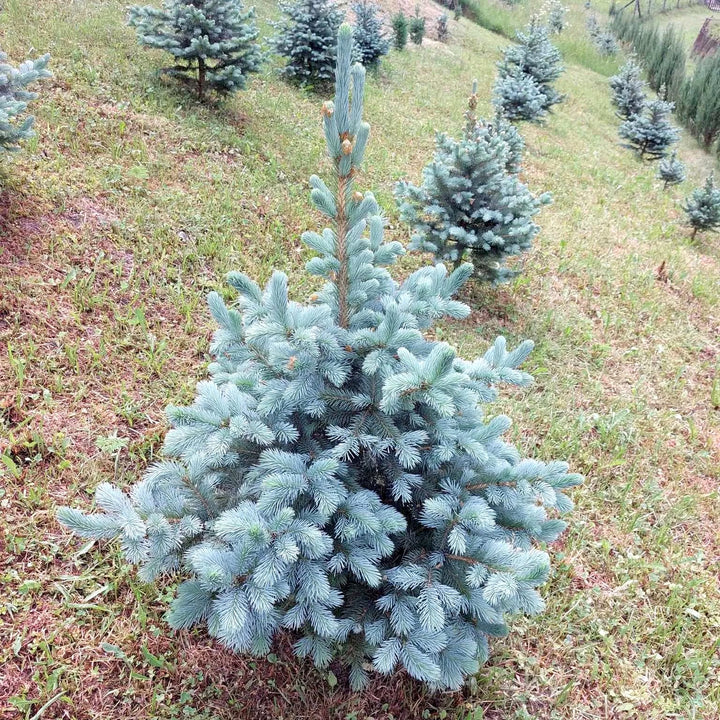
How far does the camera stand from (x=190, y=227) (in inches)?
213

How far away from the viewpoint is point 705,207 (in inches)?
365

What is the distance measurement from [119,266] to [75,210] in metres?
0.92

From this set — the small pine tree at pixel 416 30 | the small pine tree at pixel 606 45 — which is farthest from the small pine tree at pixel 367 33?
the small pine tree at pixel 606 45

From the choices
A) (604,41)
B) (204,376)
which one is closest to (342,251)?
(204,376)

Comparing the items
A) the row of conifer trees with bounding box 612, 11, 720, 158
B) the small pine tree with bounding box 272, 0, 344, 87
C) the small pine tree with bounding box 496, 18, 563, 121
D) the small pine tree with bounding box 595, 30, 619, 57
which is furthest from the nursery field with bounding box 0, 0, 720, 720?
the small pine tree with bounding box 595, 30, 619, 57

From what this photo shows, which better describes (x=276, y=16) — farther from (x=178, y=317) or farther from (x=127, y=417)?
(x=127, y=417)

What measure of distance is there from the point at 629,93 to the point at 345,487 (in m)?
20.0

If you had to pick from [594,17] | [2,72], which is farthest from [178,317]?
[594,17]

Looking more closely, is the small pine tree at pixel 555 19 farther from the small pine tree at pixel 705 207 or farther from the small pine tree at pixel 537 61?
the small pine tree at pixel 705 207

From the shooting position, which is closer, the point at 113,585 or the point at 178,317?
the point at 113,585

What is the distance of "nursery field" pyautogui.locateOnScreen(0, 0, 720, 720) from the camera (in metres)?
2.56

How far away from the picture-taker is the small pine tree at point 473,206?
546 cm

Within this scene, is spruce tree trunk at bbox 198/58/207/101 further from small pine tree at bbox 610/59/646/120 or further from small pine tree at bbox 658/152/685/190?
small pine tree at bbox 610/59/646/120

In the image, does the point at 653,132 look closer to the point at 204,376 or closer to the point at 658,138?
the point at 658,138
